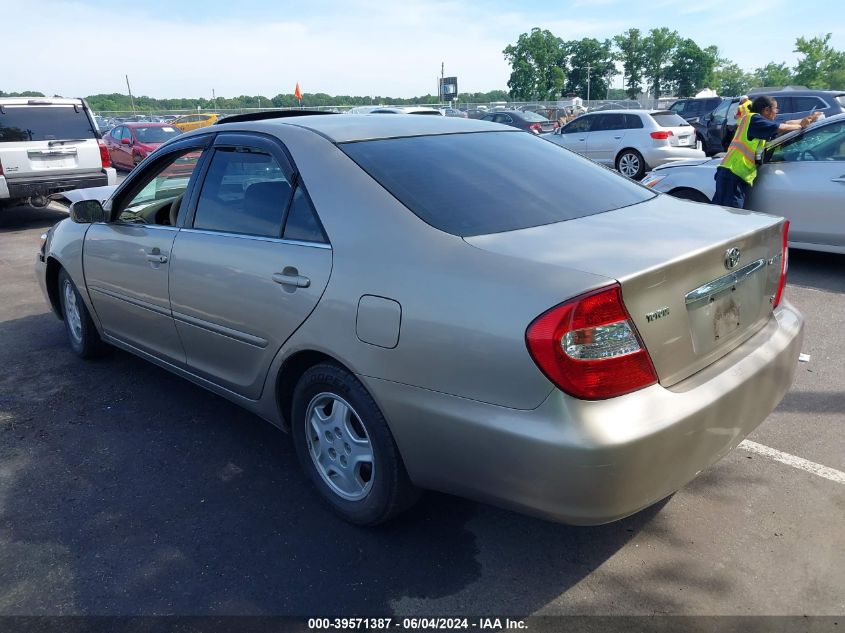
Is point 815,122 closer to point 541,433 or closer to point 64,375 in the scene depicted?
point 541,433

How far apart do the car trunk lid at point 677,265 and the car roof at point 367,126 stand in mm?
982

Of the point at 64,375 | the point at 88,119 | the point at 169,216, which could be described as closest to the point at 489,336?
the point at 169,216

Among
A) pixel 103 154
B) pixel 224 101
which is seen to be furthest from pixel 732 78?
pixel 103 154

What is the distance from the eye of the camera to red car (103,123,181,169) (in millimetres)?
17625

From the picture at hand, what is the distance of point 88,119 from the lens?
38.1ft

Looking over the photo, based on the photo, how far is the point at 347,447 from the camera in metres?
2.82

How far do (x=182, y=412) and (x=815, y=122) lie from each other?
655 centimetres

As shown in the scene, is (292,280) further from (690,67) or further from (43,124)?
(690,67)

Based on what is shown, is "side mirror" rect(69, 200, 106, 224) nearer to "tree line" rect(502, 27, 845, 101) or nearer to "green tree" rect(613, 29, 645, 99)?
"tree line" rect(502, 27, 845, 101)

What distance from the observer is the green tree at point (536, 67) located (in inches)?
3216

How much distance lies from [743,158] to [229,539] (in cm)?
619

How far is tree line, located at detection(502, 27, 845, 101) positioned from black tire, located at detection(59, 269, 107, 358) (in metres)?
83.2

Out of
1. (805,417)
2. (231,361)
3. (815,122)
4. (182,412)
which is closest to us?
(231,361)

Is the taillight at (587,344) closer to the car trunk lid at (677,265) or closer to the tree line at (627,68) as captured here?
the car trunk lid at (677,265)
